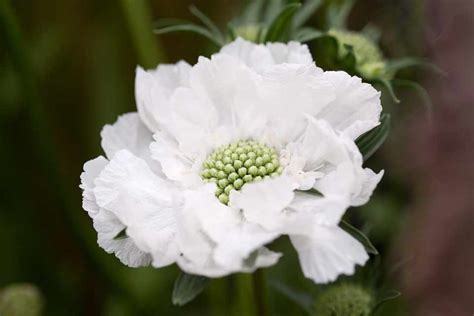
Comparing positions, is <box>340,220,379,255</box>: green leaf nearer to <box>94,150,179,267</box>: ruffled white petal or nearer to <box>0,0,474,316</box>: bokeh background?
<box>94,150,179,267</box>: ruffled white petal

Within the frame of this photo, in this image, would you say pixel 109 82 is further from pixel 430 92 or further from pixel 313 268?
pixel 313 268

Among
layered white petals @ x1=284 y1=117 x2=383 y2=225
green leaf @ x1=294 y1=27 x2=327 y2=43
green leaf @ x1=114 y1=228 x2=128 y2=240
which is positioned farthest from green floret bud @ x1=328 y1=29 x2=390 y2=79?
green leaf @ x1=114 y1=228 x2=128 y2=240

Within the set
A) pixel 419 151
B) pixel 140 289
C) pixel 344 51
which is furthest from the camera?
pixel 419 151

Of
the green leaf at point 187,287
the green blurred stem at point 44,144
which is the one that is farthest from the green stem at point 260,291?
the green blurred stem at point 44,144

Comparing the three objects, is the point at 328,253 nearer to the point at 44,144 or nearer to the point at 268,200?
the point at 268,200

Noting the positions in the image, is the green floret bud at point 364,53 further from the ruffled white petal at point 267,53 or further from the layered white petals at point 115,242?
the layered white petals at point 115,242

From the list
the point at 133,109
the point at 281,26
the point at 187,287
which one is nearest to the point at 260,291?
the point at 187,287

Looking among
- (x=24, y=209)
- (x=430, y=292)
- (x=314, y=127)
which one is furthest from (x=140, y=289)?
(x=314, y=127)
